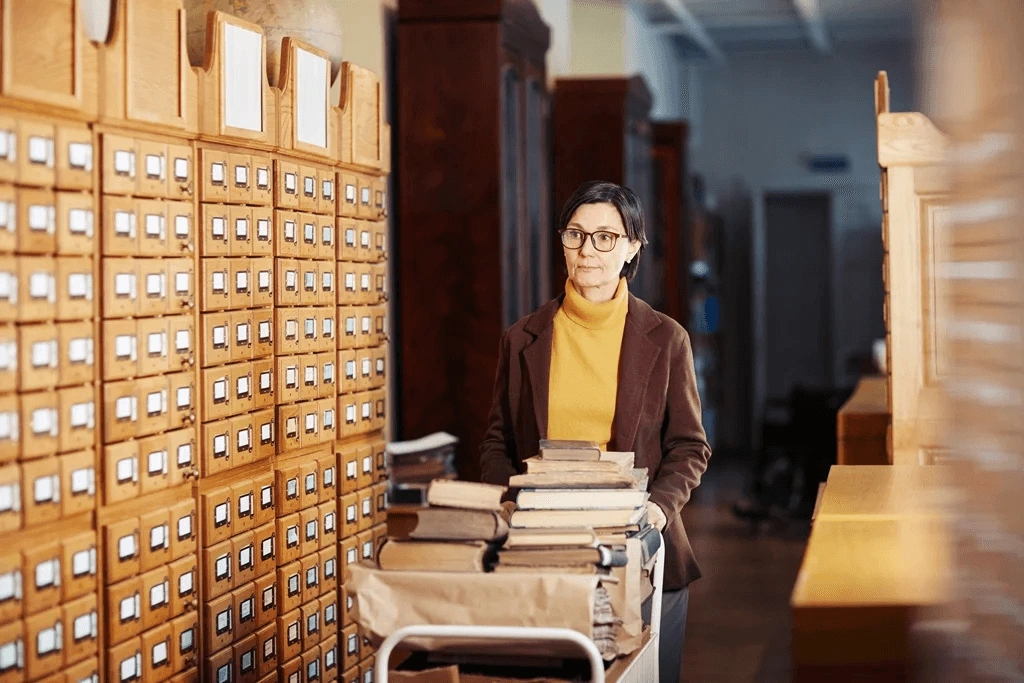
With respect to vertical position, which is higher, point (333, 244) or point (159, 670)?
point (333, 244)

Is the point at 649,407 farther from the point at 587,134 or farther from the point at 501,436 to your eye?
the point at 587,134

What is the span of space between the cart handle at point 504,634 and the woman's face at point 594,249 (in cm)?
94

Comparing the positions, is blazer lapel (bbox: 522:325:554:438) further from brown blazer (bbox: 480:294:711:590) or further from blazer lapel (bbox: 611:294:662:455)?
blazer lapel (bbox: 611:294:662:455)

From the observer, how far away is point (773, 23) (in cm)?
1169

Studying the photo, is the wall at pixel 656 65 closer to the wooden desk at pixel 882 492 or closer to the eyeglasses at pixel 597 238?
the wooden desk at pixel 882 492

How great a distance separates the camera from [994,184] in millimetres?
1717

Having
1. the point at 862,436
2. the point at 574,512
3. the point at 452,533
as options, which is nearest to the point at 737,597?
the point at 862,436

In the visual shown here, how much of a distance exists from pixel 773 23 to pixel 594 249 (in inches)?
363

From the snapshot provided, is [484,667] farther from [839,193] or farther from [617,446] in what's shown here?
[839,193]

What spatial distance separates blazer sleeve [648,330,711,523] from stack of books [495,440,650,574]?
295mm

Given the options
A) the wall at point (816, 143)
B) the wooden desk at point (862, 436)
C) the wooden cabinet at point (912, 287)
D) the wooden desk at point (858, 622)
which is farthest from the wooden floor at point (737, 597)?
the wall at point (816, 143)

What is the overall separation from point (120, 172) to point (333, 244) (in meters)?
1.16

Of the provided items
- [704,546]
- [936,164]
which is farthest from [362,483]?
[704,546]

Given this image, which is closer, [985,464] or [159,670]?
[985,464]
